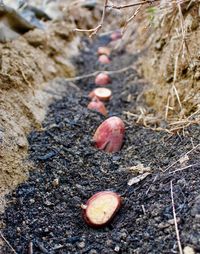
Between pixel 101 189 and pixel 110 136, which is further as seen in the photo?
pixel 110 136

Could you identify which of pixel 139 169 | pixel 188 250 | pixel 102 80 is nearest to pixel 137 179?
pixel 139 169

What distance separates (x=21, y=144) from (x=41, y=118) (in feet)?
1.09

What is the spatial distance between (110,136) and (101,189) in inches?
13.2

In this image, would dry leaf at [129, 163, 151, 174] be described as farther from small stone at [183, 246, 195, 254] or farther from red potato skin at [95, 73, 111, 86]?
red potato skin at [95, 73, 111, 86]

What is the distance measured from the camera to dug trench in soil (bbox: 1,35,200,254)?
1305mm

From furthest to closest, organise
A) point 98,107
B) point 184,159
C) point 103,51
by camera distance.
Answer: point 103,51
point 98,107
point 184,159

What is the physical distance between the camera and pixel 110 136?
1.87 metres

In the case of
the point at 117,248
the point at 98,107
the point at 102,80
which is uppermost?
the point at 117,248

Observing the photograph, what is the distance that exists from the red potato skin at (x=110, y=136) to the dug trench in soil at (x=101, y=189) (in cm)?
4

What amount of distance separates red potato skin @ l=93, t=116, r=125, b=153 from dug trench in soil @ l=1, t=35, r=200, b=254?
39mm

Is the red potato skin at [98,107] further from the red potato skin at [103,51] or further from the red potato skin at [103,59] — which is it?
the red potato skin at [103,51]

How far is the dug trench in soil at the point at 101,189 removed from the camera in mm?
1305

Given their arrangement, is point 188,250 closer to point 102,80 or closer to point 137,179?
point 137,179

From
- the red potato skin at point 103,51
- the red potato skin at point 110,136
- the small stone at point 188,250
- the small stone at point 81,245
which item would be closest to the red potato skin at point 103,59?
the red potato skin at point 103,51
